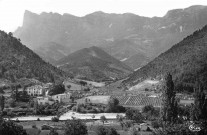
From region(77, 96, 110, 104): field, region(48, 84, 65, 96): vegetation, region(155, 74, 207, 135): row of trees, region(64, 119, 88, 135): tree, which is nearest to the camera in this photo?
region(64, 119, 88, 135): tree

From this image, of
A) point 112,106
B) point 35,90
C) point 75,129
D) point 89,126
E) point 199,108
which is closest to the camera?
point 75,129

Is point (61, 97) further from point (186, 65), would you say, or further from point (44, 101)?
point (186, 65)

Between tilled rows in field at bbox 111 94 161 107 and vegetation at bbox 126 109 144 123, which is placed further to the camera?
tilled rows in field at bbox 111 94 161 107

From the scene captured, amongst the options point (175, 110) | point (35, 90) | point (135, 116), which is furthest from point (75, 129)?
point (35, 90)

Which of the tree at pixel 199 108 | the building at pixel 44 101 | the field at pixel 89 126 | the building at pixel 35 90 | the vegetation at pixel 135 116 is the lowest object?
the field at pixel 89 126

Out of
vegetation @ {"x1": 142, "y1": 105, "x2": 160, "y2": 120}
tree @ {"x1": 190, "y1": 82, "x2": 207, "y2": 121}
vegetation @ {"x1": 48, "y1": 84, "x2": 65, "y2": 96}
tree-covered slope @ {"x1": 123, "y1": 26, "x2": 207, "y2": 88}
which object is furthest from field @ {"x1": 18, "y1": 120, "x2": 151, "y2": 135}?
vegetation @ {"x1": 48, "y1": 84, "x2": 65, "y2": 96}

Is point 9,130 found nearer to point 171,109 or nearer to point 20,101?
point 171,109

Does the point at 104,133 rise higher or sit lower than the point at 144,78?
lower

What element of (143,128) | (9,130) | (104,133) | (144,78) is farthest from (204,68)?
(9,130)

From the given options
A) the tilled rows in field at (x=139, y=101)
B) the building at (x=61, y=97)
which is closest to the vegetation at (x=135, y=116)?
the tilled rows in field at (x=139, y=101)

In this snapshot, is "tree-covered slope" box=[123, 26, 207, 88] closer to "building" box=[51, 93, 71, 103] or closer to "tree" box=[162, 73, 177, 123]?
"building" box=[51, 93, 71, 103]

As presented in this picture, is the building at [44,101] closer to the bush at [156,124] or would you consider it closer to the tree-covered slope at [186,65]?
the tree-covered slope at [186,65]
